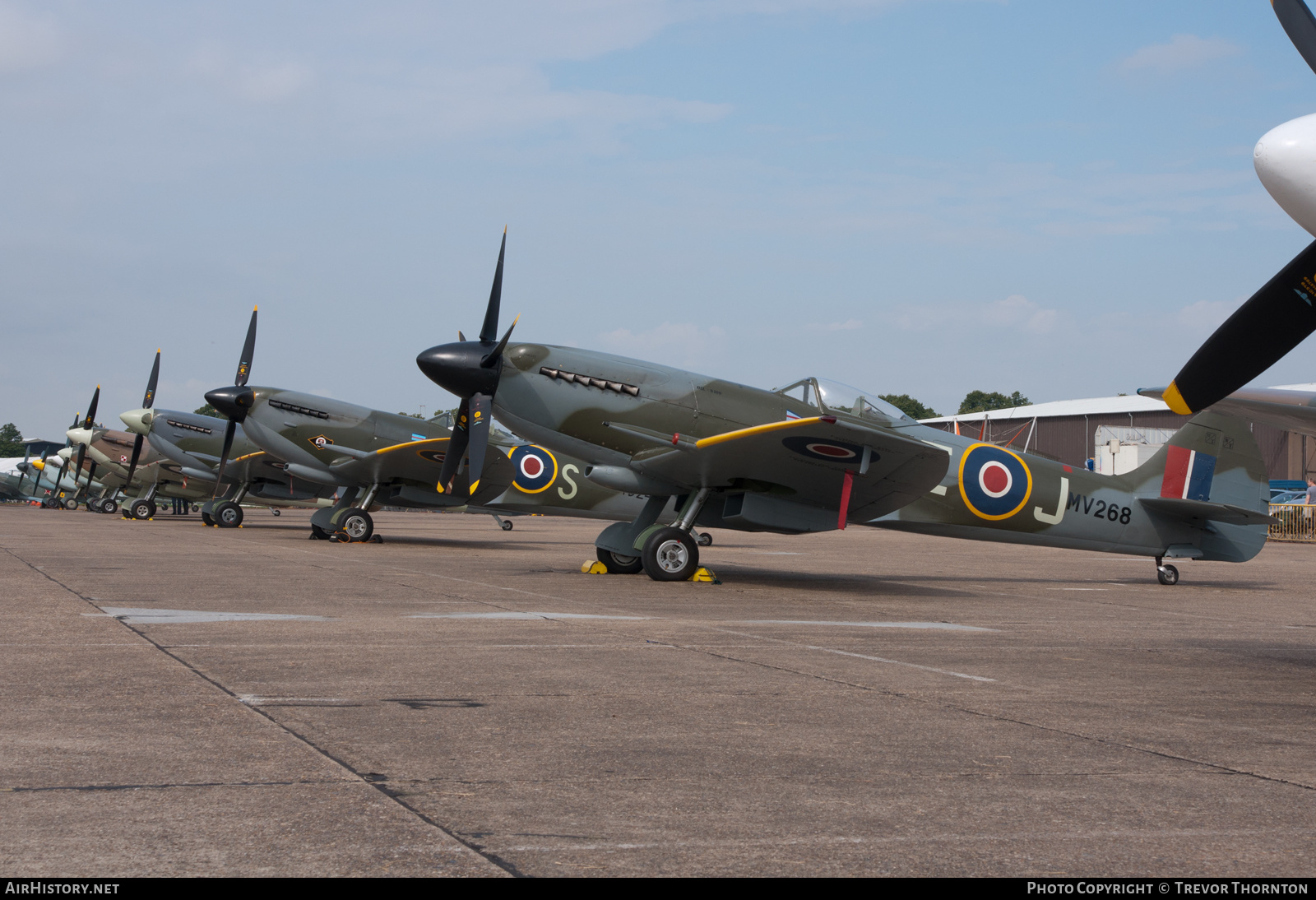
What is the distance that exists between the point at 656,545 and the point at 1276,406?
729cm

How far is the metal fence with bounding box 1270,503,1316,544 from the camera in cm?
3597

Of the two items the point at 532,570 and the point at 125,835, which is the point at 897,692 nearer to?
the point at 125,835

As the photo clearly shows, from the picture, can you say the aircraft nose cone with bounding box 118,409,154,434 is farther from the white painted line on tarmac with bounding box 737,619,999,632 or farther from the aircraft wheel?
the white painted line on tarmac with bounding box 737,619,999,632

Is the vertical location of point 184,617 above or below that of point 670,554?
below

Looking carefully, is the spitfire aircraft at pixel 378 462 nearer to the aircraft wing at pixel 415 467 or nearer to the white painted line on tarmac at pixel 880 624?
the aircraft wing at pixel 415 467

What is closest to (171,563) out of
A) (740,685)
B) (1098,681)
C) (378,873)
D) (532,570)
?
(532,570)

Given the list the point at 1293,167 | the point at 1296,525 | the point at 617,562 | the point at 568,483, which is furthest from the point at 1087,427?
the point at 1293,167

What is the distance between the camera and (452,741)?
399 centimetres

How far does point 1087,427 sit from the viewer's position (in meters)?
72.1

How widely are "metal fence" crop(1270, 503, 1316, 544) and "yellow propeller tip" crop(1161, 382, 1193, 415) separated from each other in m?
34.5

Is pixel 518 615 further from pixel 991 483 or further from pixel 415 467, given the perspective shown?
pixel 415 467

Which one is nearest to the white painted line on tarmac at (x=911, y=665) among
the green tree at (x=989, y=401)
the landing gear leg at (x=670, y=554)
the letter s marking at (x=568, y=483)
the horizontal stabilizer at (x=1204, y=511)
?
the landing gear leg at (x=670, y=554)

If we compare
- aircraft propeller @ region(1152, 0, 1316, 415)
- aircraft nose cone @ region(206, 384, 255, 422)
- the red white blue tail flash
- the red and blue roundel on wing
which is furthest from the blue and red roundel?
aircraft nose cone @ region(206, 384, 255, 422)

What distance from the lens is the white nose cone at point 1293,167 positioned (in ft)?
A: 14.7
